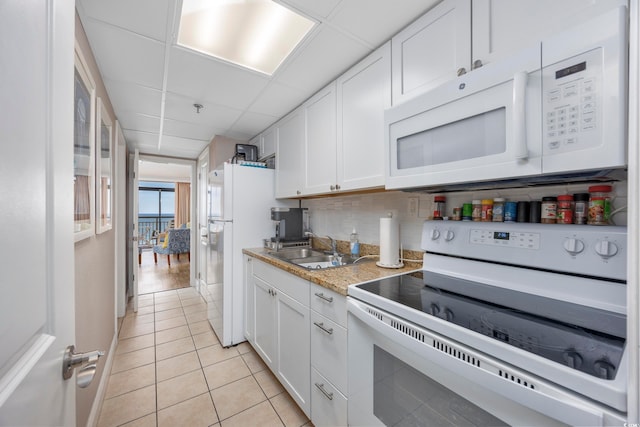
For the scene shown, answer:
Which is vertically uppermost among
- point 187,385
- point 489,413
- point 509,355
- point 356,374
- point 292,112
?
point 292,112

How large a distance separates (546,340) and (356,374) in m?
0.74

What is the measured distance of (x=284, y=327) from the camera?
165cm

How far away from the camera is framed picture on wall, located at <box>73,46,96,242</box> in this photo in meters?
1.10

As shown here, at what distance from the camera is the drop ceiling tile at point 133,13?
1114 mm

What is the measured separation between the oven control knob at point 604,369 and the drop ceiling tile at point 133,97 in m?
2.58

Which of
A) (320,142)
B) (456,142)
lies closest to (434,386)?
(456,142)

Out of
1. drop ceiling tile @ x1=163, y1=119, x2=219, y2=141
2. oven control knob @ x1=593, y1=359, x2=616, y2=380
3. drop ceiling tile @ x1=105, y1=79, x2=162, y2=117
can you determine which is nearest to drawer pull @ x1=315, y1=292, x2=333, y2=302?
oven control knob @ x1=593, y1=359, x2=616, y2=380

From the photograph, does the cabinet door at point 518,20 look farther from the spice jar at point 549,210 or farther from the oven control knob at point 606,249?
the oven control knob at point 606,249

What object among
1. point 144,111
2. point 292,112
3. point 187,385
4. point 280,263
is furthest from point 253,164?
point 187,385

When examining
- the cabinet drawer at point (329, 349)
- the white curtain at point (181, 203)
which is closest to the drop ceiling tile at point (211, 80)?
the cabinet drawer at point (329, 349)

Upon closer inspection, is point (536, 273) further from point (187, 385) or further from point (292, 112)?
point (187, 385)

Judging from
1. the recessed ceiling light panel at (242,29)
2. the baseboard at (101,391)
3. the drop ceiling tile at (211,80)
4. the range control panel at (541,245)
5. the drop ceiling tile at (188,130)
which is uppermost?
the recessed ceiling light panel at (242,29)

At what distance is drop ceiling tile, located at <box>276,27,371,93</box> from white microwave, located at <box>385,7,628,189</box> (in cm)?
63

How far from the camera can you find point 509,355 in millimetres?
617
